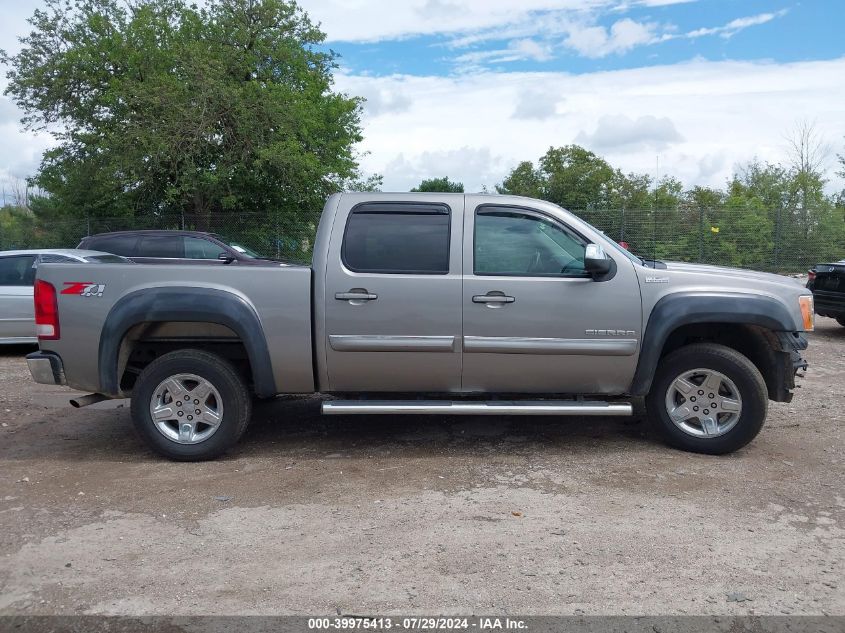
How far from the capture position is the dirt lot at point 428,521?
349 centimetres

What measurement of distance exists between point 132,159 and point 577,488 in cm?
1950

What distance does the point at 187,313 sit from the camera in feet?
17.3

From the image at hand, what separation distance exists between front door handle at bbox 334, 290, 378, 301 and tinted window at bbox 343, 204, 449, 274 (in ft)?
0.63

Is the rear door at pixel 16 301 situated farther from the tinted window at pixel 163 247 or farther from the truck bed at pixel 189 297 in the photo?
the truck bed at pixel 189 297

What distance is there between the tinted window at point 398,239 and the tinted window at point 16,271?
277 inches

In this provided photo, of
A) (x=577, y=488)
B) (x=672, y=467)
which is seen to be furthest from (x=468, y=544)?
(x=672, y=467)

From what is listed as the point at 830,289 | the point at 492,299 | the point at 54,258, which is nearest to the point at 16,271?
the point at 54,258

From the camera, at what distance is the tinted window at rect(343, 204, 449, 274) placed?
5434 millimetres

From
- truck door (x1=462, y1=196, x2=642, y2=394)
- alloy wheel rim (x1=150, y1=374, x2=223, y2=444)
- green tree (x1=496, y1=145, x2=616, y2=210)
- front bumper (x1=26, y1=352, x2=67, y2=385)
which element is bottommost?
alloy wheel rim (x1=150, y1=374, x2=223, y2=444)

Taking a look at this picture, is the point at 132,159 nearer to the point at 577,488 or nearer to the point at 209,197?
the point at 209,197

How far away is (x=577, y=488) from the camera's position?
4859 mm

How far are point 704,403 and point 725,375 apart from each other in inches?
10.3

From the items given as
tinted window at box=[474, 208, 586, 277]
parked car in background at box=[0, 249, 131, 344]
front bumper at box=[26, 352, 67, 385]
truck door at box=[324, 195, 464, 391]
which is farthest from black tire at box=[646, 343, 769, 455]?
parked car in background at box=[0, 249, 131, 344]

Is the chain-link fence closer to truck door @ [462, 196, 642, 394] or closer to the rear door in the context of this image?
the rear door
